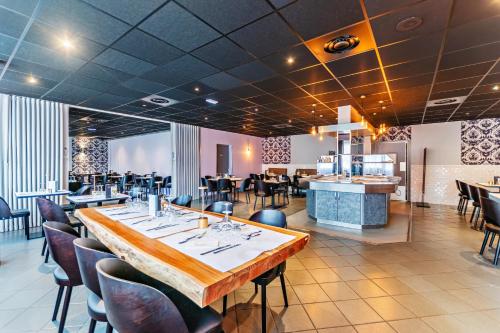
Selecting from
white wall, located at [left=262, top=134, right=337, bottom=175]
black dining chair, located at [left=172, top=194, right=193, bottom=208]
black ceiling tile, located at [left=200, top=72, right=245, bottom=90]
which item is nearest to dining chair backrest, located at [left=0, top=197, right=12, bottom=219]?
black dining chair, located at [left=172, top=194, right=193, bottom=208]

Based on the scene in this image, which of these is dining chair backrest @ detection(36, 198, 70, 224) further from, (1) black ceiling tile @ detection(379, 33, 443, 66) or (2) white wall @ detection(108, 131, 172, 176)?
(2) white wall @ detection(108, 131, 172, 176)

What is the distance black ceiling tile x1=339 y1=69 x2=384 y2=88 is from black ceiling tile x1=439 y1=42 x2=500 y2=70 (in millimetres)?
861

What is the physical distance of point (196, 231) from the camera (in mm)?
1870

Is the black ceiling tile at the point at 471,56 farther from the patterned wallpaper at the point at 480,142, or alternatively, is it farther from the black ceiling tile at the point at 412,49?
the patterned wallpaper at the point at 480,142

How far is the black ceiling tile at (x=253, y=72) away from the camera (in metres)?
3.69

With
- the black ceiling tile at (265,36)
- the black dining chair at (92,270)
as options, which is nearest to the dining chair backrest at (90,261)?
the black dining chair at (92,270)

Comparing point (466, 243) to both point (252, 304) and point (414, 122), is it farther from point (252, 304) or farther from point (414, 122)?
point (414, 122)

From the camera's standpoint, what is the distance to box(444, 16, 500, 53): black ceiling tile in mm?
2602

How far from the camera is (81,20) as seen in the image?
8.41 ft

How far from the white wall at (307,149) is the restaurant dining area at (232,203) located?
4492mm

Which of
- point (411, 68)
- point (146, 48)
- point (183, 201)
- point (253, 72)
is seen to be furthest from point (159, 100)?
point (411, 68)

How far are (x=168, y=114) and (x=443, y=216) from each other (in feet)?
27.9

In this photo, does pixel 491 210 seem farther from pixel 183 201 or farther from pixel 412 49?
pixel 183 201

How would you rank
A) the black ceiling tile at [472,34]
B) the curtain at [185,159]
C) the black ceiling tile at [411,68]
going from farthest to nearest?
1. the curtain at [185,159]
2. the black ceiling tile at [411,68]
3. the black ceiling tile at [472,34]
